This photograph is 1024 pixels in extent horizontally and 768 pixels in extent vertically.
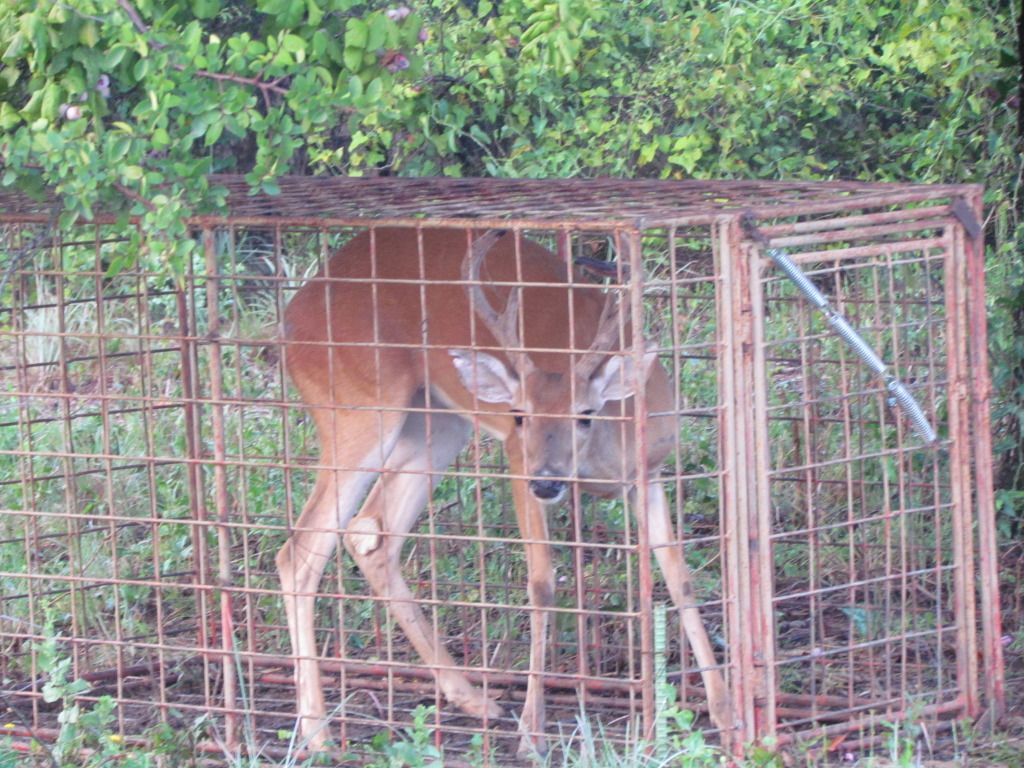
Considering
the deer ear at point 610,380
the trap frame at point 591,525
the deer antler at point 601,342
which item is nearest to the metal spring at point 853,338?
the trap frame at point 591,525

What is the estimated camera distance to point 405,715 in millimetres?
5188

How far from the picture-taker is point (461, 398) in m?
5.54

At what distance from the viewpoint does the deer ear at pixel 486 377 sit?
4.99 meters

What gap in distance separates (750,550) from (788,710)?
0.77 meters

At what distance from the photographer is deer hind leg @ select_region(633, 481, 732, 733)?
4812 millimetres

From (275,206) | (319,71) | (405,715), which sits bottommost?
(405,715)

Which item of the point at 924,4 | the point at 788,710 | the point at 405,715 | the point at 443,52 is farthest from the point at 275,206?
the point at 924,4

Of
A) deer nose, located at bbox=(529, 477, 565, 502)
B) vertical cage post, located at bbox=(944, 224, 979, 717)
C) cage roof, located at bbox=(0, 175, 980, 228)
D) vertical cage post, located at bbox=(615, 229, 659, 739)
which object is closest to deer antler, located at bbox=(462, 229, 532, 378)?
cage roof, located at bbox=(0, 175, 980, 228)

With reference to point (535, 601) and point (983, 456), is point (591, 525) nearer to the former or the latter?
point (535, 601)

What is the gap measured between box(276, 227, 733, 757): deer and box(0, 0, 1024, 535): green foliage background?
542 mm

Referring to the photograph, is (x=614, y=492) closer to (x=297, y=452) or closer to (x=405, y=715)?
(x=405, y=715)

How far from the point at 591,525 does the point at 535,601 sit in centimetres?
139

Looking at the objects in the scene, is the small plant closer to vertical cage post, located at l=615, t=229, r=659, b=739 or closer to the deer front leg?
the deer front leg

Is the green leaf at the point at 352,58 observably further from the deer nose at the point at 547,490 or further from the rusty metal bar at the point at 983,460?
the rusty metal bar at the point at 983,460
